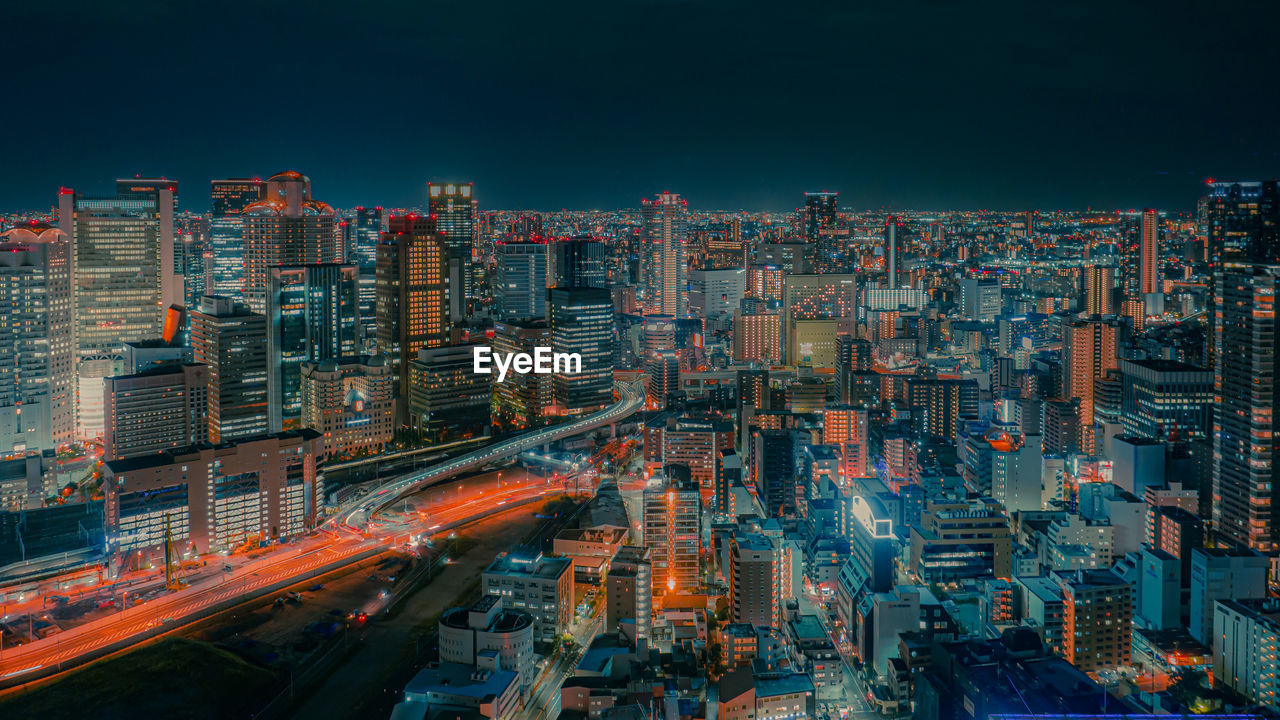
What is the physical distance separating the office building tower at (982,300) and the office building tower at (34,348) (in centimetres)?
1974

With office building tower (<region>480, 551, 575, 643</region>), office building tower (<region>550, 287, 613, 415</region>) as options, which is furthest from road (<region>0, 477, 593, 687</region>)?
office building tower (<region>550, 287, 613, 415</region>)

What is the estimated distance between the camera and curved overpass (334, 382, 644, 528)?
43.3 ft

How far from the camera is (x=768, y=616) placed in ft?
32.3

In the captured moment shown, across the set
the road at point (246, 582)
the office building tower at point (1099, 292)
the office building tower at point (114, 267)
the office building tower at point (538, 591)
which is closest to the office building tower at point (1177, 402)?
the road at point (246, 582)

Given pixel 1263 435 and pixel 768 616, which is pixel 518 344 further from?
pixel 1263 435

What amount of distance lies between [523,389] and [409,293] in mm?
2530

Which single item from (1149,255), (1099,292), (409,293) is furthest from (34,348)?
(1149,255)

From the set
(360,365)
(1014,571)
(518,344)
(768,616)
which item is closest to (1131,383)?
(1014,571)

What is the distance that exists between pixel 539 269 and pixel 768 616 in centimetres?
→ 1570

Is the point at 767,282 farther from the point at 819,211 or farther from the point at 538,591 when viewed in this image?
the point at 538,591

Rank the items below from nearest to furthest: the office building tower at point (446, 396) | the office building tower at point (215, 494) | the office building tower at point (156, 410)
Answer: the office building tower at point (215, 494), the office building tower at point (156, 410), the office building tower at point (446, 396)

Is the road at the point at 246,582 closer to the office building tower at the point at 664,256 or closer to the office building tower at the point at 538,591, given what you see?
the office building tower at the point at 538,591

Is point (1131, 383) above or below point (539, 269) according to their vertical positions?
below

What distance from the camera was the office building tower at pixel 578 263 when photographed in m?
22.0
